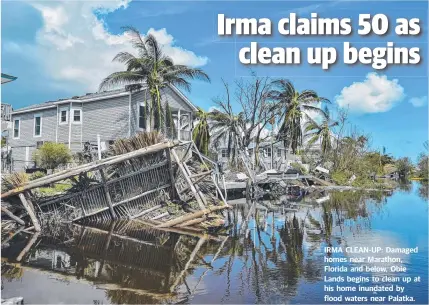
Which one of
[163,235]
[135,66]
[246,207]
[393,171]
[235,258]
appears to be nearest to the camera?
[235,258]

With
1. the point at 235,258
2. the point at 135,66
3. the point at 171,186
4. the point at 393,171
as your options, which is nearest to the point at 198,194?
the point at 171,186

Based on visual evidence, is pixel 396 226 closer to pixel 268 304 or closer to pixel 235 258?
pixel 235 258

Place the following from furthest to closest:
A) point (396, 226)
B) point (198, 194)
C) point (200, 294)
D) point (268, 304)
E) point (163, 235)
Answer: point (396, 226) < point (198, 194) < point (163, 235) < point (200, 294) < point (268, 304)

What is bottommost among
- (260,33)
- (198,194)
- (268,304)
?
(268,304)

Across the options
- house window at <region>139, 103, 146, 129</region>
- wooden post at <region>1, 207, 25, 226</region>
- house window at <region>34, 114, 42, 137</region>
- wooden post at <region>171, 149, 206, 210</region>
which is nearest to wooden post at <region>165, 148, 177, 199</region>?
wooden post at <region>171, 149, 206, 210</region>

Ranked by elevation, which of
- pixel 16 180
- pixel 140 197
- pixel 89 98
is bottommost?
pixel 140 197

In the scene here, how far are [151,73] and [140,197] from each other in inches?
687

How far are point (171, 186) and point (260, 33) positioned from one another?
10.1 metres

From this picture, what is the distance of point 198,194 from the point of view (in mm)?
16719

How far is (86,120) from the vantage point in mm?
33750

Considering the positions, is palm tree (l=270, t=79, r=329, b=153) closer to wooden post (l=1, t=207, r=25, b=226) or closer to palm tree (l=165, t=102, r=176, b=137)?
palm tree (l=165, t=102, r=176, b=137)

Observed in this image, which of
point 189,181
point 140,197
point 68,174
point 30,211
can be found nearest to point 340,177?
point 189,181

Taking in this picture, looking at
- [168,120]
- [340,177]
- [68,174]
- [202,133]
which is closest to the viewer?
[68,174]

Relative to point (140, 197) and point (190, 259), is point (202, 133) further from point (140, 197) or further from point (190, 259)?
point (190, 259)
